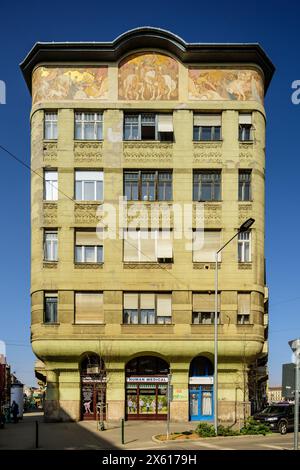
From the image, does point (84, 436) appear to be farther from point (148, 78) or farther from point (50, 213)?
point (148, 78)

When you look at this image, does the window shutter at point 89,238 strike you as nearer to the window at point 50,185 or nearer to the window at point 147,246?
the window at point 147,246

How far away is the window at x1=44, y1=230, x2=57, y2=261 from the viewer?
42741 mm

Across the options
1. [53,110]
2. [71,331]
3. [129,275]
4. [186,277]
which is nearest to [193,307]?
[186,277]

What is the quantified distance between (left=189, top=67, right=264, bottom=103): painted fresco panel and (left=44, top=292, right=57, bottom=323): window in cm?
1562

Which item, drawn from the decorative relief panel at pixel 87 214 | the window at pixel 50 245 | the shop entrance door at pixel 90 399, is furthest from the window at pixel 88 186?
the shop entrance door at pixel 90 399

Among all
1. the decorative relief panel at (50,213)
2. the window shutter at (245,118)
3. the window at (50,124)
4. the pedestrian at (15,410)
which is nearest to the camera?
the decorative relief panel at (50,213)

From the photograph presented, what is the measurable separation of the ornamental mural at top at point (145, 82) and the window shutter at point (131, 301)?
12.8 meters

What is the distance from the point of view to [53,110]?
144 feet

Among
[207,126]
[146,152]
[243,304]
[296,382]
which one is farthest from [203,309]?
[296,382]

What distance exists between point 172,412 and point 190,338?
470cm

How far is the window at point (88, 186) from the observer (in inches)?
1699

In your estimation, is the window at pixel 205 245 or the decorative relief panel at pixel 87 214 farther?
the decorative relief panel at pixel 87 214

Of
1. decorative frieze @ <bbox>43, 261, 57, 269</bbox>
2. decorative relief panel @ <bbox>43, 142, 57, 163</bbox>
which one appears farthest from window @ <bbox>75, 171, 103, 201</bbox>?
decorative frieze @ <bbox>43, 261, 57, 269</bbox>

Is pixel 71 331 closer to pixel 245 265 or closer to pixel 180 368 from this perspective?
pixel 180 368
